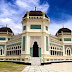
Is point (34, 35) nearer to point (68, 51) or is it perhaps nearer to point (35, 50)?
point (35, 50)

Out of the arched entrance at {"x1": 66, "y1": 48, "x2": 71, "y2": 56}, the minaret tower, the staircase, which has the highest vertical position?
the minaret tower

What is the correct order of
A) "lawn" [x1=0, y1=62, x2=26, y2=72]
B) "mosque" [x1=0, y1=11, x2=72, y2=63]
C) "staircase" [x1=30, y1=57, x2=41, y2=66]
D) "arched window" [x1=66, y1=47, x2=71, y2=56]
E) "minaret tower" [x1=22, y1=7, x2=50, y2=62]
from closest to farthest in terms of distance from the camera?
"lawn" [x1=0, y1=62, x2=26, y2=72] < "staircase" [x1=30, y1=57, x2=41, y2=66] < "mosque" [x1=0, y1=11, x2=72, y2=63] < "minaret tower" [x1=22, y1=7, x2=50, y2=62] < "arched window" [x1=66, y1=47, x2=71, y2=56]

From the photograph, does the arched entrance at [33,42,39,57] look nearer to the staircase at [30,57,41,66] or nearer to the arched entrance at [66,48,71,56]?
the staircase at [30,57,41,66]

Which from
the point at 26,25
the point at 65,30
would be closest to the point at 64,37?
the point at 65,30

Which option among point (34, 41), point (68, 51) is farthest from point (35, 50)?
point (68, 51)

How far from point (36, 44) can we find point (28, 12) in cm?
837

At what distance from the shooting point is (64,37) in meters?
44.2

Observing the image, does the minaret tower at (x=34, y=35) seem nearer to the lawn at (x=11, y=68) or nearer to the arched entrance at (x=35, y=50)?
the arched entrance at (x=35, y=50)

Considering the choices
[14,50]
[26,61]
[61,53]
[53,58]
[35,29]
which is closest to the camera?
[26,61]

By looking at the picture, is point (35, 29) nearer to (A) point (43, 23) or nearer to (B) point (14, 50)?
(A) point (43, 23)

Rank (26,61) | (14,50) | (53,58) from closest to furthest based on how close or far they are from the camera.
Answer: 1. (26,61)
2. (53,58)
3. (14,50)

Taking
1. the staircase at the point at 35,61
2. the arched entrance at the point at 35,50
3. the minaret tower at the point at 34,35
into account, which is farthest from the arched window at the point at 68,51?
the staircase at the point at 35,61

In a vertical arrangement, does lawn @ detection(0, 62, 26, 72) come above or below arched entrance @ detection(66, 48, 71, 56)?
below

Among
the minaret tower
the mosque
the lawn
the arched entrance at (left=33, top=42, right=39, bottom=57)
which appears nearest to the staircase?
the mosque
